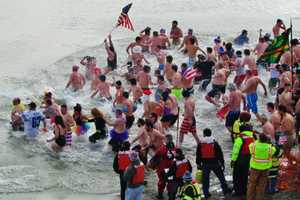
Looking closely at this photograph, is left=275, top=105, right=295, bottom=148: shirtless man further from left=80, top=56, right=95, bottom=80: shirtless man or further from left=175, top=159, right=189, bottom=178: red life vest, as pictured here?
left=80, top=56, right=95, bottom=80: shirtless man

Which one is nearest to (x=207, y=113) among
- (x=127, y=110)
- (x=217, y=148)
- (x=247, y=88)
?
(x=247, y=88)

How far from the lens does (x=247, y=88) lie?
15.6m

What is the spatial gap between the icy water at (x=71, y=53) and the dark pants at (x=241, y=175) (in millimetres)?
1707

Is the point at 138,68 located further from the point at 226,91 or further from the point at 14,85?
the point at 14,85

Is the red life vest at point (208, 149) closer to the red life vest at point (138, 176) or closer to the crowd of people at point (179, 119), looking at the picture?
the crowd of people at point (179, 119)

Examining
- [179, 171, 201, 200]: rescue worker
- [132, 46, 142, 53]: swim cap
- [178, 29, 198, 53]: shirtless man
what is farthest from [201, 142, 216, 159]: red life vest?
[178, 29, 198, 53]: shirtless man

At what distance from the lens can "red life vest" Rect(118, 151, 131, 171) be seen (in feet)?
36.7

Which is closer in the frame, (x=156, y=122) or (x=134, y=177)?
(x=134, y=177)

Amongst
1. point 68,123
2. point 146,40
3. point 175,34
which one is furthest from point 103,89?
point 175,34

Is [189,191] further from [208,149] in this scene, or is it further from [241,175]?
[241,175]

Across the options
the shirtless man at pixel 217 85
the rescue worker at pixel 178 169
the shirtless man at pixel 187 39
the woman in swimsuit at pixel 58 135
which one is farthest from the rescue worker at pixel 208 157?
the shirtless man at pixel 187 39

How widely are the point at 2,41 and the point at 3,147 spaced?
32.6 feet

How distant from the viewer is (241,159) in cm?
1131

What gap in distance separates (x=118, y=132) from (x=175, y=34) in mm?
9313
